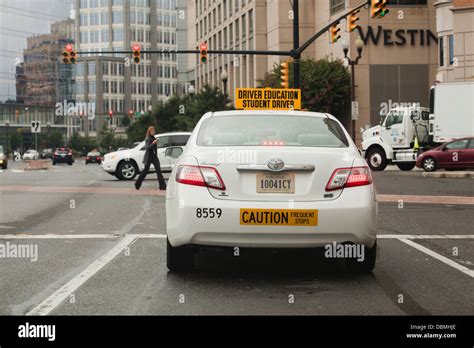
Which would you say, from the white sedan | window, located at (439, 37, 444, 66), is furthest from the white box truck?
the white sedan

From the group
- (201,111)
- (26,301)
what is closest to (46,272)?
(26,301)

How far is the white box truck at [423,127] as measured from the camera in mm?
30000

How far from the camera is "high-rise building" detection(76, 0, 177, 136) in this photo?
148750 millimetres

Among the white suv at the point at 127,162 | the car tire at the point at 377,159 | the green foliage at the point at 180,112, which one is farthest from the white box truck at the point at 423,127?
the green foliage at the point at 180,112

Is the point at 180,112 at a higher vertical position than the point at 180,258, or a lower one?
higher

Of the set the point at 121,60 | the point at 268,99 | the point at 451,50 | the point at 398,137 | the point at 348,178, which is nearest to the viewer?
the point at 348,178

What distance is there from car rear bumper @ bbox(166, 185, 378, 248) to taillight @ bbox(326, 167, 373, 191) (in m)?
0.06

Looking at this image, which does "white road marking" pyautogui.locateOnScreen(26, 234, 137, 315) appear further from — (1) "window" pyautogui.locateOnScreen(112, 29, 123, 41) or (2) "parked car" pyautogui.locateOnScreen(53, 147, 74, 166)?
(1) "window" pyautogui.locateOnScreen(112, 29, 123, 41)

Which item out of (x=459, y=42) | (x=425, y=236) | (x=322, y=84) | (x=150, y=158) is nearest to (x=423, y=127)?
(x=459, y=42)

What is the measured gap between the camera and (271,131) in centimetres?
726

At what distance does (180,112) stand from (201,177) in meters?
65.4

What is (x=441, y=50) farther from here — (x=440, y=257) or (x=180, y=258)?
(x=180, y=258)
